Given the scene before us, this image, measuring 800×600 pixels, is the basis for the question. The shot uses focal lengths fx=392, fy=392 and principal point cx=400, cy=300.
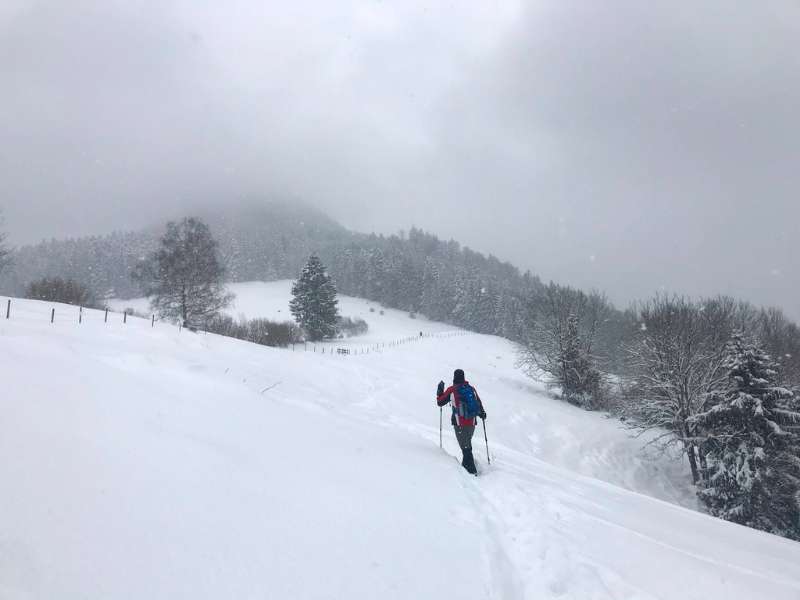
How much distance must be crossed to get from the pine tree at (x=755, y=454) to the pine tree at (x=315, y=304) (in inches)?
1621

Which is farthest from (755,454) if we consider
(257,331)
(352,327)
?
(352,327)

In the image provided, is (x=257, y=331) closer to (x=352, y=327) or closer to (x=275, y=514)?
(x=352, y=327)

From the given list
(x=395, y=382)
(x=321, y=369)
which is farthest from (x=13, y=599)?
(x=395, y=382)

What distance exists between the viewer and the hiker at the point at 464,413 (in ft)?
27.5

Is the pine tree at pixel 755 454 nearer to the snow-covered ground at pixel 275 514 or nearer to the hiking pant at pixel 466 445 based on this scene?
the snow-covered ground at pixel 275 514

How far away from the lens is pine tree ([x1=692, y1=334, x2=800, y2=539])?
17125 millimetres

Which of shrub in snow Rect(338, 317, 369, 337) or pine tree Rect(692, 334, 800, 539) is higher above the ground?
shrub in snow Rect(338, 317, 369, 337)

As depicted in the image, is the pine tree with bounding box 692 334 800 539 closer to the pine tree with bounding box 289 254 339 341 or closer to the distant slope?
the pine tree with bounding box 289 254 339 341

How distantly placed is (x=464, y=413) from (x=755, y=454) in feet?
55.3

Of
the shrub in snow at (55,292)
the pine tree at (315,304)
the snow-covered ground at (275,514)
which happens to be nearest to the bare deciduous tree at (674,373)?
the snow-covered ground at (275,514)

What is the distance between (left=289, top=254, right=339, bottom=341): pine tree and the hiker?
143 feet

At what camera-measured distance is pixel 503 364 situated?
1863 inches

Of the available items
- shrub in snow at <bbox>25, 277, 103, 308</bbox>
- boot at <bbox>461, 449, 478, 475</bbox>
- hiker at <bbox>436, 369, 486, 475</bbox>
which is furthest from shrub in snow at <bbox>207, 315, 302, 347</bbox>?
boot at <bbox>461, 449, 478, 475</bbox>

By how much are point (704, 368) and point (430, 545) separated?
25751 mm
